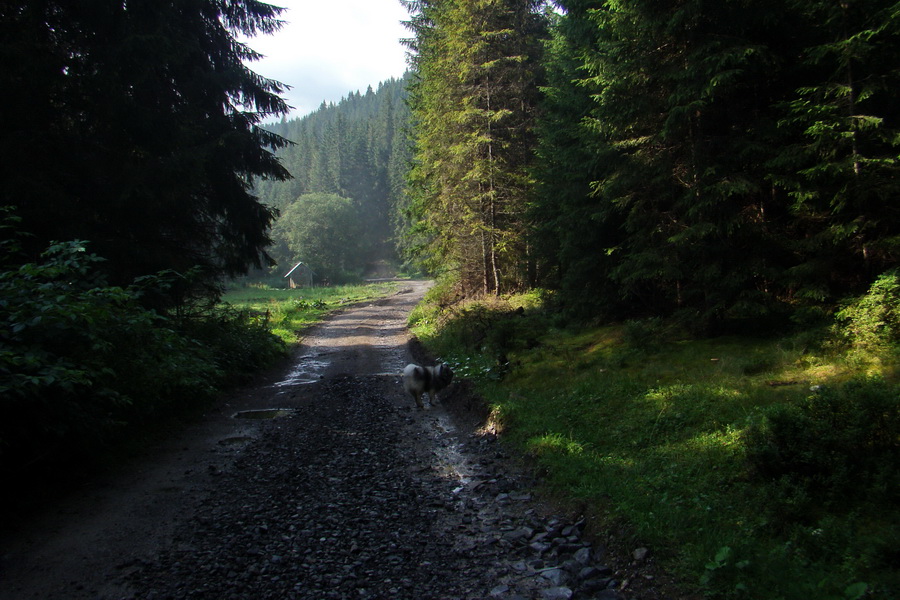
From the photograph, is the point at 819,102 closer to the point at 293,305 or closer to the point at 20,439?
the point at 20,439

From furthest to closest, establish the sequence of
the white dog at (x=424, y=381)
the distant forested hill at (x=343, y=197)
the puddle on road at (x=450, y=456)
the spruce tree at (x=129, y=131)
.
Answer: the distant forested hill at (x=343, y=197) → the white dog at (x=424, y=381) → the spruce tree at (x=129, y=131) → the puddle on road at (x=450, y=456)

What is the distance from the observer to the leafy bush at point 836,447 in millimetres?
4004

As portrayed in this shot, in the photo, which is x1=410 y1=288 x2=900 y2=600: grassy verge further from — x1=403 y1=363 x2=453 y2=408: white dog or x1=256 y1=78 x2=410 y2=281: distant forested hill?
x1=256 y1=78 x2=410 y2=281: distant forested hill

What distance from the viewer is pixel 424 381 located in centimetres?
1028

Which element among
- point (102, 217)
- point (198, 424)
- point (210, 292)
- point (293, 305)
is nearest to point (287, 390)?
point (198, 424)

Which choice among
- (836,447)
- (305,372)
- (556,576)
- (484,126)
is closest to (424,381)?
(305,372)

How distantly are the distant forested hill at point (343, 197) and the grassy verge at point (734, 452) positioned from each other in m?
64.3

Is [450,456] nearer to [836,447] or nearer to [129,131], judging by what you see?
[836,447]

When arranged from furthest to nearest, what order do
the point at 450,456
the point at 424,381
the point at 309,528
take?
the point at 424,381 < the point at 450,456 < the point at 309,528

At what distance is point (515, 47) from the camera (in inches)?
753

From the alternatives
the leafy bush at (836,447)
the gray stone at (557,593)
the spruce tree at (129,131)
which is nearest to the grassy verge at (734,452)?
the leafy bush at (836,447)

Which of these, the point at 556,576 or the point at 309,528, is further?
the point at 309,528

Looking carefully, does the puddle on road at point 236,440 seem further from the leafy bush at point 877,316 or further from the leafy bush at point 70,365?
the leafy bush at point 877,316

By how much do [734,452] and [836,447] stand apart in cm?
99
